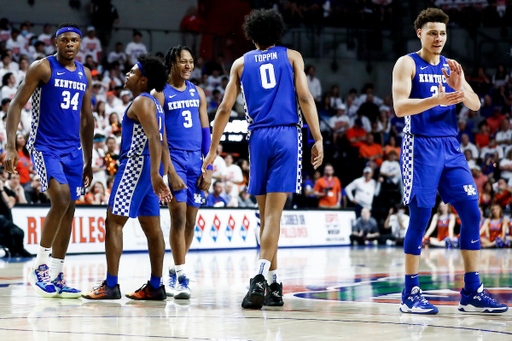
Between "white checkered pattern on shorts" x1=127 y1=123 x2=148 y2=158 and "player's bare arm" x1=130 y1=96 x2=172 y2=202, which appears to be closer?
"player's bare arm" x1=130 y1=96 x2=172 y2=202

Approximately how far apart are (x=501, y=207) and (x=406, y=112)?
12.7m

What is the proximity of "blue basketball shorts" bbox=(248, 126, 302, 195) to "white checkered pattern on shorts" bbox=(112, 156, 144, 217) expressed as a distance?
42.0 inches

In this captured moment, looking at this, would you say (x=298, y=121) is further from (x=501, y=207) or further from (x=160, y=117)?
(x=501, y=207)

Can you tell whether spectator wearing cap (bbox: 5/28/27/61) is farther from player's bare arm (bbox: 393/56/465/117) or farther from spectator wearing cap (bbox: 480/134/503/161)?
player's bare arm (bbox: 393/56/465/117)

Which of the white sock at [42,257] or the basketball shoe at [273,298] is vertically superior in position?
the white sock at [42,257]

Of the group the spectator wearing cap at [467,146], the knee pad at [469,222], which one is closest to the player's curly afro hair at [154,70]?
the knee pad at [469,222]

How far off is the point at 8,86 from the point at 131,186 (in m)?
10.1

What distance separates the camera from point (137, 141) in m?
6.11

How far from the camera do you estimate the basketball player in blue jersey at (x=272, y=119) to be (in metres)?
5.63

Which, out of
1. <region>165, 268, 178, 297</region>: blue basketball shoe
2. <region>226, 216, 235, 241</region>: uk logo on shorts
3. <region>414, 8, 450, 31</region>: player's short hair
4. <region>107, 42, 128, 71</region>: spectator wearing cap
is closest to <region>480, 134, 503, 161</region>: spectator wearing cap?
<region>226, 216, 235, 241</region>: uk logo on shorts

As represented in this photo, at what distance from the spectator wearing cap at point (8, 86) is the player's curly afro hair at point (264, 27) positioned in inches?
407

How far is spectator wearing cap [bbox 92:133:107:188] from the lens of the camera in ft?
45.8

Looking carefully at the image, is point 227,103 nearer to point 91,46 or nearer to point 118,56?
point 118,56

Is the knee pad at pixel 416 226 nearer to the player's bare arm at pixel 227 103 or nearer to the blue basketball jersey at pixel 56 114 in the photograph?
the player's bare arm at pixel 227 103
